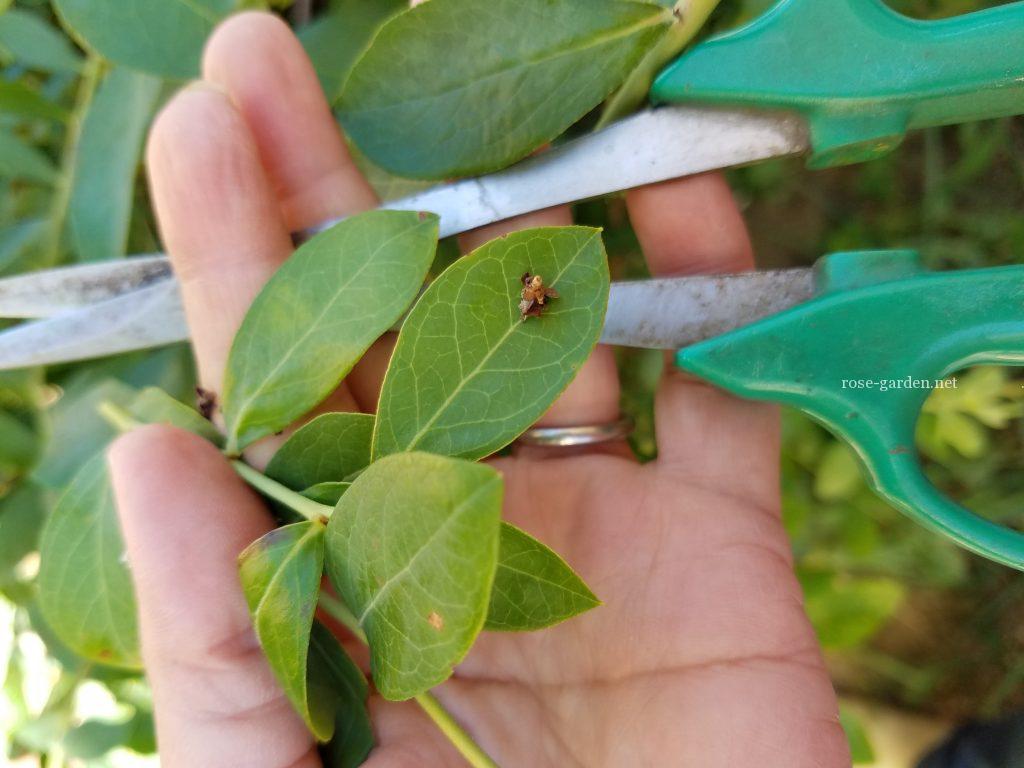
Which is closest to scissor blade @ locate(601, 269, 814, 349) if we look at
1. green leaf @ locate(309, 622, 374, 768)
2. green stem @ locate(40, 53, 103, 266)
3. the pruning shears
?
the pruning shears

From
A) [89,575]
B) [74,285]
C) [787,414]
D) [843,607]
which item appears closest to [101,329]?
[74,285]

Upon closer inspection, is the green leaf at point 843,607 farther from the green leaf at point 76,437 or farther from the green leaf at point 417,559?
the green leaf at point 76,437

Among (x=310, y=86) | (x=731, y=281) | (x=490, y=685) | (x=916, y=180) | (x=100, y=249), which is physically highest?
(x=310, y=86)

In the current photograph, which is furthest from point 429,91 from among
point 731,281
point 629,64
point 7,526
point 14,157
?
point 7,526

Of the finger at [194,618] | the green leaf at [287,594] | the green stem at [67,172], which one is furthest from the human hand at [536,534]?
the green stem at [67,172]

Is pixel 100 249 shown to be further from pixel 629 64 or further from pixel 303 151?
pixel 629 64
